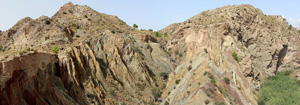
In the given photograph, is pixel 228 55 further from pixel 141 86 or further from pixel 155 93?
pixel 141 86

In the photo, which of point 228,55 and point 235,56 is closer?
point 228,55

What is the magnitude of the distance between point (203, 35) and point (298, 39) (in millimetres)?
50882

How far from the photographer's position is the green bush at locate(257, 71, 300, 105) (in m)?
50.7

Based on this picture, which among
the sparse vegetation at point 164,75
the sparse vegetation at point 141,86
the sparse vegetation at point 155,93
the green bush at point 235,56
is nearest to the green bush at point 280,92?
the green bush at point 235,56

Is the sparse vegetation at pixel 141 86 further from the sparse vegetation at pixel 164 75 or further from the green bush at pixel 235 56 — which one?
the green bush at pixel 235 56

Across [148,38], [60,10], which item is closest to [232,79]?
[148,38]

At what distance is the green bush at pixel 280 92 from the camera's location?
166ft

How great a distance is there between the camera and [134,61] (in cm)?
5678

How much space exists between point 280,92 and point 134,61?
1354 inches

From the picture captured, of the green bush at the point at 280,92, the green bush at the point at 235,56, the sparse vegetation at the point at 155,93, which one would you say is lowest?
the green bush at the point at 280,92

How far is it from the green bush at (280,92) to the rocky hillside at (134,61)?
2140 mm

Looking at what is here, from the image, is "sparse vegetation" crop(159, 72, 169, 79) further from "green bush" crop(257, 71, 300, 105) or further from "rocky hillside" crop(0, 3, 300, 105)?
"green bush" crop(257, 71, 300, 105)

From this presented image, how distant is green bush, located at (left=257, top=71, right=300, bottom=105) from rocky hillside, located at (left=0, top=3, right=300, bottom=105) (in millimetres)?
2140

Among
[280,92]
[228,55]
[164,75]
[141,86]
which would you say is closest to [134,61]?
[141,86]
